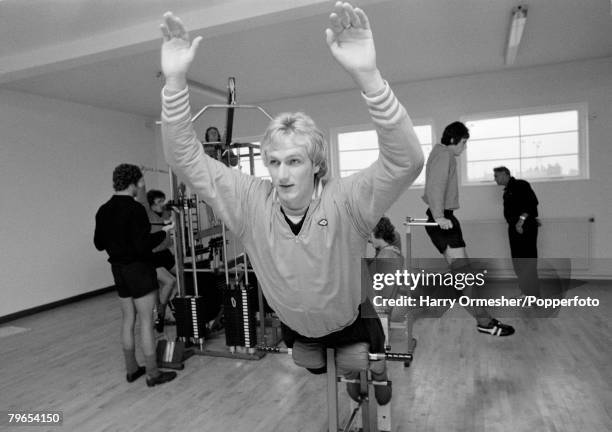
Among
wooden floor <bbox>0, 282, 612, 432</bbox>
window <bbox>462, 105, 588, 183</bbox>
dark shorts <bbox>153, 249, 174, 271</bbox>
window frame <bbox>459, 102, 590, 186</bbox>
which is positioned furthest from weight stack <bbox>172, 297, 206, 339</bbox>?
window frame <bbox>459, 102, 590, 186</bbox>

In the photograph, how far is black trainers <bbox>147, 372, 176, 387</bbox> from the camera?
3.09 m

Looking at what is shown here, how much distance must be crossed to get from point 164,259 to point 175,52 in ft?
12.1

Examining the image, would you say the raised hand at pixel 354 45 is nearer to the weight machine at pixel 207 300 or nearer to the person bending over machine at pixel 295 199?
the person bending over machine at pixel 295 199

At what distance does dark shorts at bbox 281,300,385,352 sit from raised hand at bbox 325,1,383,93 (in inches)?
28.6

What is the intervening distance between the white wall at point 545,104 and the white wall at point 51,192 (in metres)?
3.94

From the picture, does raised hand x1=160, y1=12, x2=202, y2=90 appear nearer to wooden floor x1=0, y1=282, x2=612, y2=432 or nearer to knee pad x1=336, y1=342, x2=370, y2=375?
knee pad x1=336, y1=342, x2=370, y2=375

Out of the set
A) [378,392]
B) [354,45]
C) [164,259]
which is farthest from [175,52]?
[164,259]

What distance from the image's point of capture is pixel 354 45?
33.9 inches

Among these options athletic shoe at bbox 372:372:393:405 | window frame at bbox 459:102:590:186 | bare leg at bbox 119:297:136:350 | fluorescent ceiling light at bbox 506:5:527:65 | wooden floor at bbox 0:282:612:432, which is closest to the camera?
athletic shoe at bbox 372:372:393:405

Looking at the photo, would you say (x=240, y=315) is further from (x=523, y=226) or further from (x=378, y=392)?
(x=523, y=226)

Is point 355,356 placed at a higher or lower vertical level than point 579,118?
lower

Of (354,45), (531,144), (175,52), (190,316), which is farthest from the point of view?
(531,144)

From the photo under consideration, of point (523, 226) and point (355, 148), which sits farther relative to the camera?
point (355, 148)

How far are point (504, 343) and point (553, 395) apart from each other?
0.93 metres
